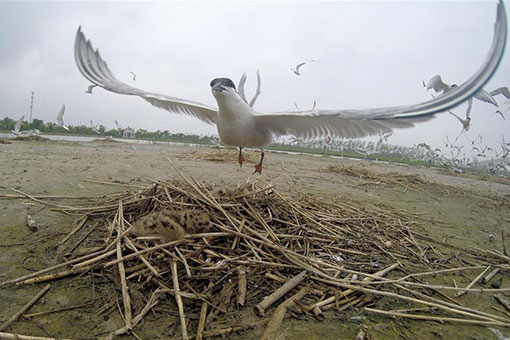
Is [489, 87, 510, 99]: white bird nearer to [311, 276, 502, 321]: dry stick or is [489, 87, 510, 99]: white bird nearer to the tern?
the tern

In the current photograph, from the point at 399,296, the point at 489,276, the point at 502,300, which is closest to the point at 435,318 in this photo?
the point at 399,296

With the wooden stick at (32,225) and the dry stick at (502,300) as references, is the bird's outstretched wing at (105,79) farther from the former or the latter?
the dry stick at (502,300)

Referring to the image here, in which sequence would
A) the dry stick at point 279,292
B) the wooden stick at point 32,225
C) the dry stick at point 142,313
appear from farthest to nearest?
1. the wooden stick at point 32,225
2. the dry stick at point 279,292
3. the dry stick at point 142,313

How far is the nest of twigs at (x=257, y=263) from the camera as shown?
1758 mm

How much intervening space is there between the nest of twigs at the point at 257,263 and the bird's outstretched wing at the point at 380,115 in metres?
1.11

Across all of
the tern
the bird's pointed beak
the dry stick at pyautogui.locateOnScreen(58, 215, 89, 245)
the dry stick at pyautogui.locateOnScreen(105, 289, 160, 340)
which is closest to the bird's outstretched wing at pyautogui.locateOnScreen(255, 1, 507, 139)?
the tern

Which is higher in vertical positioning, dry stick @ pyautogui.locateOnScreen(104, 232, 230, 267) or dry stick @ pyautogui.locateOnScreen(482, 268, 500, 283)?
dry stick @ pyautogui.locateOnScreen(104, 232, 230, 267)

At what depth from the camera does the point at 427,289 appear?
2207 millimetres

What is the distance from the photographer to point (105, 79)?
3.73 m

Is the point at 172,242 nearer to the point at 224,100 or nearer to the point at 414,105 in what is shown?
the point at 224,100

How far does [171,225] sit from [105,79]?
283 centimetres

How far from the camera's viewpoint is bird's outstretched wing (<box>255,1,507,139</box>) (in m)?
1.70

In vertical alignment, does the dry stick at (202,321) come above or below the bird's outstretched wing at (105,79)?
below

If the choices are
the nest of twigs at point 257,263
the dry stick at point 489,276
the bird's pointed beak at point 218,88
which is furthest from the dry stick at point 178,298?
the dry stick at point 489,276
